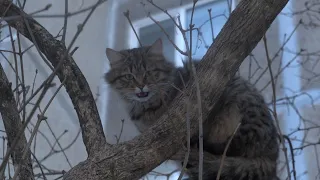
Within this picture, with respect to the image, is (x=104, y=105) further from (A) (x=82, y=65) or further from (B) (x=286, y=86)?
(B) (x=286, y=86)

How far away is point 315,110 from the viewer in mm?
2580

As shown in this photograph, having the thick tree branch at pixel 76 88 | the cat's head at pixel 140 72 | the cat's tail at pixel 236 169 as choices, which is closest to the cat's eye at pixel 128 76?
the cat's head at pixel 140 72

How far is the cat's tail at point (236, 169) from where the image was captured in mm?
1515

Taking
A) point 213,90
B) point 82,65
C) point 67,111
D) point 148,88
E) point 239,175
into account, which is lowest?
point 239,175

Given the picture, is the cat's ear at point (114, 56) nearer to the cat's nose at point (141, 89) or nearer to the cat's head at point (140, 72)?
the cat's head at point (140, 72)

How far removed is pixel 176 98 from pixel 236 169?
51 cm

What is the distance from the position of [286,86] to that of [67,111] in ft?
4.34

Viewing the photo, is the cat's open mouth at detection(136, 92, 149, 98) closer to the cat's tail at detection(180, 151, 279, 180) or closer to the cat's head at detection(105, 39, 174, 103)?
the cat's head at detection(105, 39, 174, 103)

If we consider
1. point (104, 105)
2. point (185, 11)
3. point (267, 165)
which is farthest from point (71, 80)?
point (104, 105)

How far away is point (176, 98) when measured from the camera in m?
1.13

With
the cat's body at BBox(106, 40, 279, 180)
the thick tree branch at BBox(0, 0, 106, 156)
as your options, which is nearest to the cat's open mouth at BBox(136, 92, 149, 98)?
the cat's body at BBox(106, 40, 279, 180)

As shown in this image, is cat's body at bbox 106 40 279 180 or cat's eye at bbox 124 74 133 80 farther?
cat's eye at bbox 124 74 133 80

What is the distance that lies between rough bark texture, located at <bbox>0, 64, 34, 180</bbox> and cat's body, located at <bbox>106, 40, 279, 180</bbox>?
517 mm

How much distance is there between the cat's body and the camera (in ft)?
5.13
